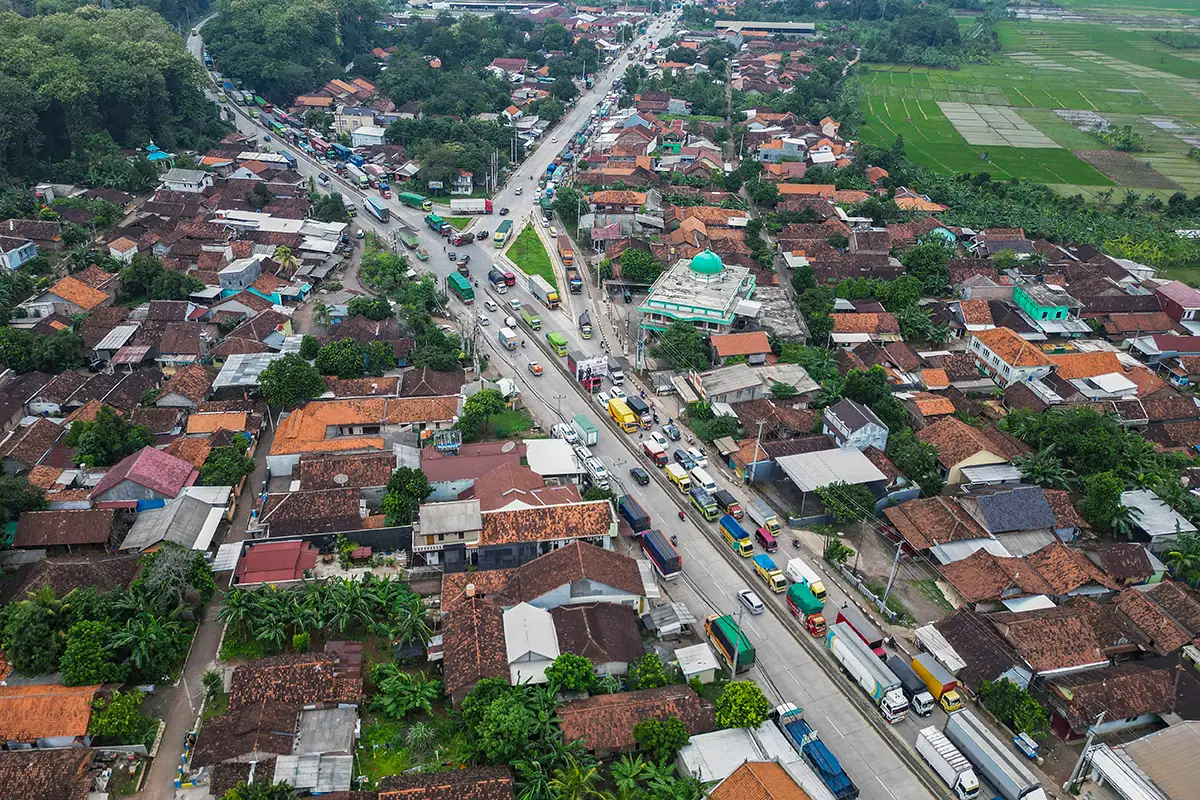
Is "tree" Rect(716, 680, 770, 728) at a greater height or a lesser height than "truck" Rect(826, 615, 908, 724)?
greater

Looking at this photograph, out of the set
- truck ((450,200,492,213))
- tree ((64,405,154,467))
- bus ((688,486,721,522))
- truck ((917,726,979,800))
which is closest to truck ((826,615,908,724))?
truck ((917,726,979,800))

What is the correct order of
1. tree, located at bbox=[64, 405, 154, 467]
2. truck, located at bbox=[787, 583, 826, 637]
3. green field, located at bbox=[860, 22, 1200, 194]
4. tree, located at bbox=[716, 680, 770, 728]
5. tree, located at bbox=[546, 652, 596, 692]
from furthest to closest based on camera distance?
green field, located at bbox=[860, 22, 1200, 194] → tree, located at bbox=[64, 405, 154, 467] → truck, located at bbox=[787, 583, 826, 637] → tree, located at bbox=[546, 652, 596, 692] → tree, located at bbox=[716, 680, 770, 728]

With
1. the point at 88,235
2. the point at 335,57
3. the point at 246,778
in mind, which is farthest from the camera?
the point at 335,57

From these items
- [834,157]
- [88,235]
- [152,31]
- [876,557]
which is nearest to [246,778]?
[876,557]

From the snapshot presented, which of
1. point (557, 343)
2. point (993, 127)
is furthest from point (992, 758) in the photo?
point (993, 127)

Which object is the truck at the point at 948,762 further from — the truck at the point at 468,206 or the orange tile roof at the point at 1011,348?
the truck at the point at 468,206

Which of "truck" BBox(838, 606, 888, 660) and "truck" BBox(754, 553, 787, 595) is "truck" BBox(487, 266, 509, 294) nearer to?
"truck" BBox(754, 553, 787, 595)

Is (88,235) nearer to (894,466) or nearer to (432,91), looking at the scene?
(432,91)
